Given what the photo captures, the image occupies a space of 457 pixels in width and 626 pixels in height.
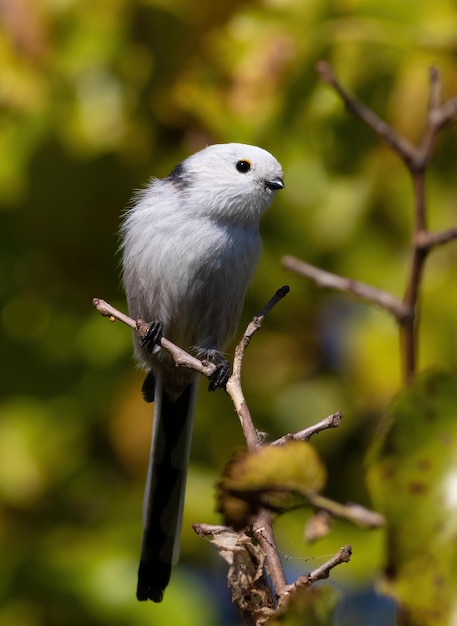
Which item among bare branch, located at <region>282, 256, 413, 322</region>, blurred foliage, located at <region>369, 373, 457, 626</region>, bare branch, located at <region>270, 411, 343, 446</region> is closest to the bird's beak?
bare branch, located at <region>282, 256, 413, 322</region>

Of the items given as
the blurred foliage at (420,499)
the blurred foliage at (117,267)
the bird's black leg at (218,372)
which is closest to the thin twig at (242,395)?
the blurred foliage at (420,499)

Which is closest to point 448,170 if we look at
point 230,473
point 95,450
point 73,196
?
point 73,196

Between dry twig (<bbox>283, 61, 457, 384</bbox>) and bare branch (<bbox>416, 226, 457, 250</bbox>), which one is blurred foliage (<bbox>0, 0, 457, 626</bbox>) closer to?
dry twig (<bbox>283, 61, 457, 384</bbox>)

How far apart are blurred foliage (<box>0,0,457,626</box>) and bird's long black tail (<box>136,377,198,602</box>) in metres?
0.46

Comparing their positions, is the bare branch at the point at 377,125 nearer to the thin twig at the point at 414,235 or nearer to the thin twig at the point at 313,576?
the thin twig at the point at 414,235

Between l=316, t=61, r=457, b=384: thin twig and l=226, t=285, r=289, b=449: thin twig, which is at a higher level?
l=316, t=61, r=457, b=384: thin twig

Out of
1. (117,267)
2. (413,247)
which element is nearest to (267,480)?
(413,247)

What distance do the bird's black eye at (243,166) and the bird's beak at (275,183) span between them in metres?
0.11

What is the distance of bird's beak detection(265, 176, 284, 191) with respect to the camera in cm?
306

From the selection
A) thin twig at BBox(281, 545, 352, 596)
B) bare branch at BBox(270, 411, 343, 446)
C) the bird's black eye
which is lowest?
thin twig at BBox(281, 545, 352, 596)

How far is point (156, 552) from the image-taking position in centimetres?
259

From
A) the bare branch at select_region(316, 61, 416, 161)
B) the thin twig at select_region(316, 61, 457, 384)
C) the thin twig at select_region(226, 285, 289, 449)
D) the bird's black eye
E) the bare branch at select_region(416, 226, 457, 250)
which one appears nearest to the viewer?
the thin twig at select_region(226, 285, 289, 449)

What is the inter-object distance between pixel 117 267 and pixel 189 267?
73 centimetres

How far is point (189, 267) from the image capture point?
10.3ft
